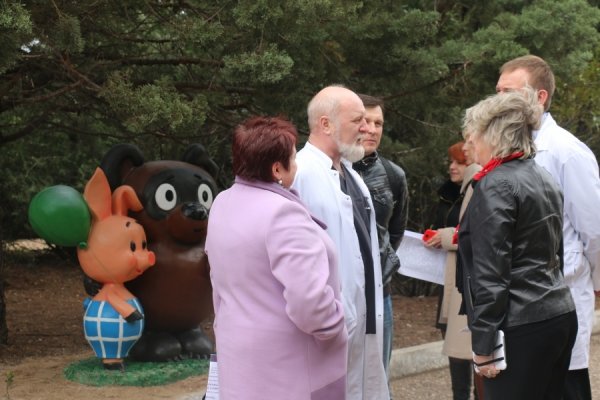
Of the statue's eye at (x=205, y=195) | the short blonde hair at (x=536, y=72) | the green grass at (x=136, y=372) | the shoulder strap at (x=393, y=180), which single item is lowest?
the green grass at (x=136, y=372)

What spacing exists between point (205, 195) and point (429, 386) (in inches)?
87.8

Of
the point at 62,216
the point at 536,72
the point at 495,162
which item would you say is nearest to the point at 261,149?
the point at 495,162

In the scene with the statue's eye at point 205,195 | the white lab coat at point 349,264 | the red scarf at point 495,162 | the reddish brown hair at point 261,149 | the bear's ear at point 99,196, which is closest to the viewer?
the reddish brown hair at point 261,149

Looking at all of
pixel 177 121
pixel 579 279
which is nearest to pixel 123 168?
pixel 177 121

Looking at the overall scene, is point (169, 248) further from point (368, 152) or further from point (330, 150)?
point (330, 150)

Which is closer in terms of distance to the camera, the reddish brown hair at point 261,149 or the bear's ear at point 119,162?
the reddish brown hair at point 261,149

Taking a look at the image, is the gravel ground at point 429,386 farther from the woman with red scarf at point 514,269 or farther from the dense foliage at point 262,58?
the woman with red scarf at point 514,269

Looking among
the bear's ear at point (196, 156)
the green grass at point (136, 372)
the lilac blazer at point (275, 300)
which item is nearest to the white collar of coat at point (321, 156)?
the lilac blazer at point (275, 300)

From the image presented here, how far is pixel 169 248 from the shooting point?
6.55 m

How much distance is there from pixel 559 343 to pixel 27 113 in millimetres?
6520

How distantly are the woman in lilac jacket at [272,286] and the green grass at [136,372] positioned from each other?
3.07 meters

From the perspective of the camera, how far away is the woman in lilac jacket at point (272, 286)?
10.1 feet

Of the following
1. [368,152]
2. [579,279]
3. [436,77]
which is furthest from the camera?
[436,77]

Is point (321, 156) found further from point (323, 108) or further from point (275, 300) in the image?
point (275, 300)
